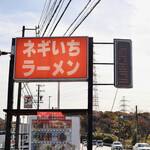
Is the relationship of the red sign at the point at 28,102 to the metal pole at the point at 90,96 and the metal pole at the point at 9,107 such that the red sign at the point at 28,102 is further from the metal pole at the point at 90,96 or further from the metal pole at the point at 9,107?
the metal pole at the point at 90,96

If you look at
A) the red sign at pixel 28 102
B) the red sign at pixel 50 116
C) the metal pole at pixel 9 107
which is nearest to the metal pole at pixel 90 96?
the red sign at pixel 50 116

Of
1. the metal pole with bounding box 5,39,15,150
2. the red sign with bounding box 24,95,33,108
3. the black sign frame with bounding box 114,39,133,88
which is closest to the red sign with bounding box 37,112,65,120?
the metal pole with bounding box 5,39,15,150

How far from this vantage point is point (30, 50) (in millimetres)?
16812

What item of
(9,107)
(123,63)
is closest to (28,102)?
(9,107)

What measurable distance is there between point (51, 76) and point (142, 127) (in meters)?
88.1

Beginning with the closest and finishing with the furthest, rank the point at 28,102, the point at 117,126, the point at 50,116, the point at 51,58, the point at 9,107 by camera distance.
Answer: the point at 50,116
the point at 9,107
the point at 51,58
the point at 28,102
the point at 117,126

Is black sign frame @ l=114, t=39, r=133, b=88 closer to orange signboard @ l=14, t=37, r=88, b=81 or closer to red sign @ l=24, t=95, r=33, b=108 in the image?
orange signboard @ l=14, t=37, r=88, b=81

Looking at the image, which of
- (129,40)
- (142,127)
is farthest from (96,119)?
(129,40)

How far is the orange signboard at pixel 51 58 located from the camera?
16250mm

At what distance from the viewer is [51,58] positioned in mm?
16562

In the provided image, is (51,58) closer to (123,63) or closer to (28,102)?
(123,63)

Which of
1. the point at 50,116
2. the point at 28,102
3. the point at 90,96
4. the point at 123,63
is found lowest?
the point at 50,116

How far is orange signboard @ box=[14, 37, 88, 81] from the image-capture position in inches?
640

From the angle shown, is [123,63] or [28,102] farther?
[28,102]
